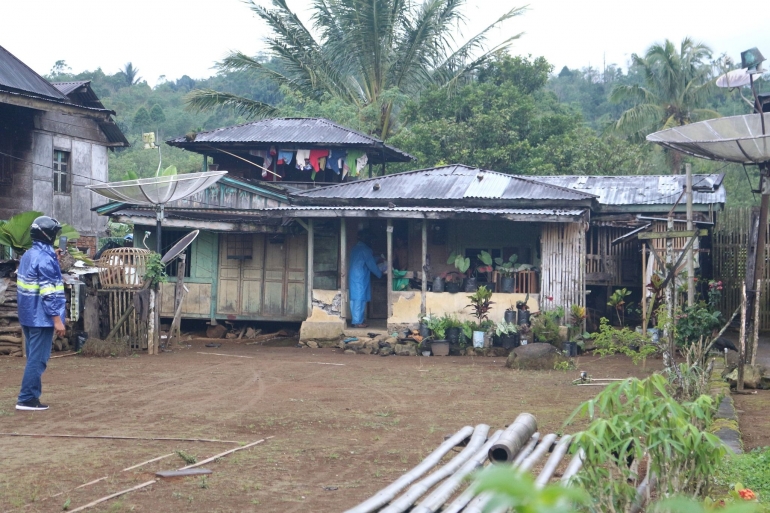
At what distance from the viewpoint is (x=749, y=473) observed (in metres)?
5.51

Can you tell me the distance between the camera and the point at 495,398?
9.60m

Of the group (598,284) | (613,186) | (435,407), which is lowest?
(435,407)

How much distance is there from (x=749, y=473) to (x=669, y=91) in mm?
27032

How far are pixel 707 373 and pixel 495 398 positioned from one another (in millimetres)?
2602

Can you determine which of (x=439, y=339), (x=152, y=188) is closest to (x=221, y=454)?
(x=152, y=188)

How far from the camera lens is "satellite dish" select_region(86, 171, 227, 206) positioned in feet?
46.5

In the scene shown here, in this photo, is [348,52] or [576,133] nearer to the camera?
[576,133]

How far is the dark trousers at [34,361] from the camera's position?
819 cm

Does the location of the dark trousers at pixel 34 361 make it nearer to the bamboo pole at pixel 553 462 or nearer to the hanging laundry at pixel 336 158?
the bamboo pole at pixel 553 462

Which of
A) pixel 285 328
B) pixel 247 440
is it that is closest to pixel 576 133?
pixel 285 328

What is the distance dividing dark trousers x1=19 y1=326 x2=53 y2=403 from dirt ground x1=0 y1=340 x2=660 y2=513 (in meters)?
0.25

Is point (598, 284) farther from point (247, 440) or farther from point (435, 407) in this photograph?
point (247, 440)

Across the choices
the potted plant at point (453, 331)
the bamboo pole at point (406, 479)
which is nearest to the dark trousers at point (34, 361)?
the bamboo pole at point (406, 479)

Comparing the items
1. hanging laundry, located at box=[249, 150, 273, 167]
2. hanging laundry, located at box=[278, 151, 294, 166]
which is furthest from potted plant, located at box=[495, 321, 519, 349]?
hanging laundry, located at box=[249, 150, 273, 167]
